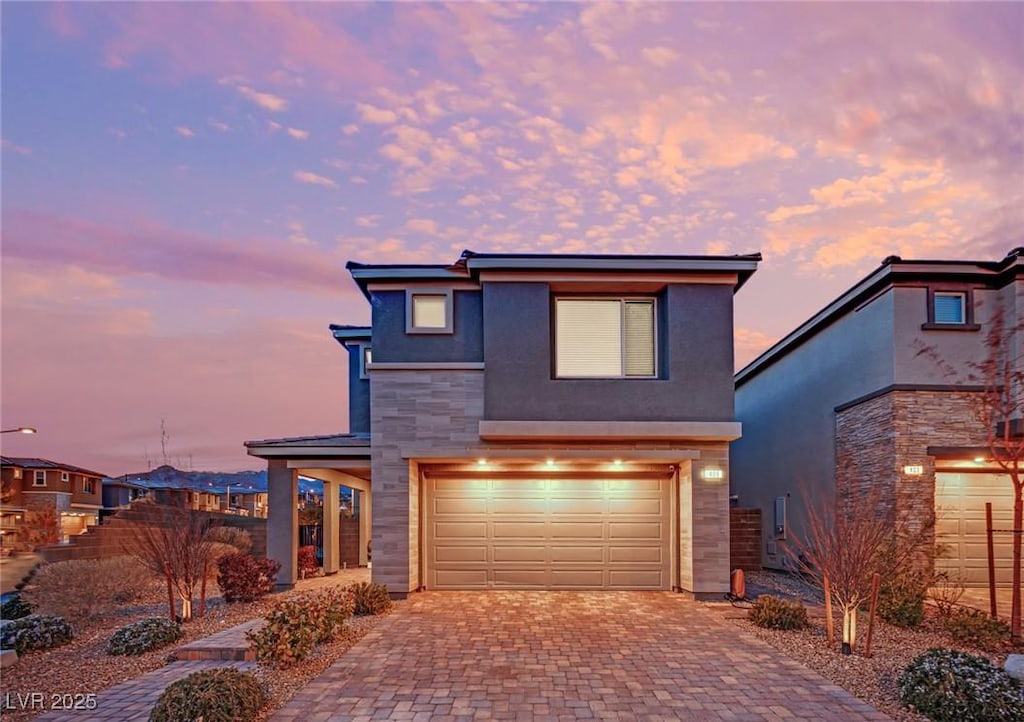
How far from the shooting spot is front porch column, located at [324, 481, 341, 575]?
16.2m

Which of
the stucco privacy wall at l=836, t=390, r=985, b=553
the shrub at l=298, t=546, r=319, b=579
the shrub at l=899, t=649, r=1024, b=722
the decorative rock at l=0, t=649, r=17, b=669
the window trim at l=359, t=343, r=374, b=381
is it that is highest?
the window trim at l=359, t=343, r=374, b=381

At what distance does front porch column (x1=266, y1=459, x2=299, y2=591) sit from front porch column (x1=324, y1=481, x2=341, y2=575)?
2.00 meters

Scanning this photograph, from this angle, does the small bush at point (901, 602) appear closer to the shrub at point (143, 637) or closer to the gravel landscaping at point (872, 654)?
the gravel landscaping at point (872, 654)

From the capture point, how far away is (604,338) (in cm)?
1227

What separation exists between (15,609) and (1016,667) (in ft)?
43.0

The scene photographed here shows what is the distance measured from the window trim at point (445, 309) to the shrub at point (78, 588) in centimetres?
616

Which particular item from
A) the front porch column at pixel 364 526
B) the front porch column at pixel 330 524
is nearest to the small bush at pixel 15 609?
the front porch column at pixel 330 524

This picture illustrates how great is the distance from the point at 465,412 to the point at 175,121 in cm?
717

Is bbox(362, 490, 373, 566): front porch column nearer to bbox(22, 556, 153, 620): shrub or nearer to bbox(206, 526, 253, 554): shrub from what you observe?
bbox(206, 526, 253, 554): shrub

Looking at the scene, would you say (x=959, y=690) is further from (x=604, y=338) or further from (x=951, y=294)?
(x=951, y=294)

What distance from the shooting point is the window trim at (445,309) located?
12.2m

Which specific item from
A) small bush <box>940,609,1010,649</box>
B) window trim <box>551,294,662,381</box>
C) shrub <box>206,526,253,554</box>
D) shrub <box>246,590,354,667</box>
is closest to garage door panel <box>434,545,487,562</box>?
window trim <box>551,294,662,381</box>

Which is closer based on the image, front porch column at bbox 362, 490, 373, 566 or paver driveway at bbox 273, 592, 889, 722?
paver driveway at bbox 273, 592, 889, 722

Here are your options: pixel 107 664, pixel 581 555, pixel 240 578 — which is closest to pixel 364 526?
pixel 240 578
